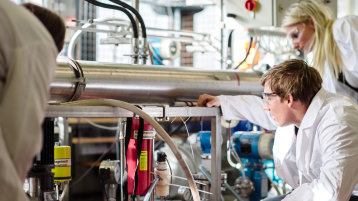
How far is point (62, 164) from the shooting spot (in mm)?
1696

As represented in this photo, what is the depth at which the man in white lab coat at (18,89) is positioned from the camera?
89cm

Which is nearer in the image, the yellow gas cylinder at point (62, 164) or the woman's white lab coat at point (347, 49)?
the yellow gas cylinder at point (62, 164)

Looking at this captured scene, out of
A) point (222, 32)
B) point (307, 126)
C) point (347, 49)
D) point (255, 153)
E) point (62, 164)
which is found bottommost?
point (255, 153)

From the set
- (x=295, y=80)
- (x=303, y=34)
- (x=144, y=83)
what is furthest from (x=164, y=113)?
(x=303, y=34)

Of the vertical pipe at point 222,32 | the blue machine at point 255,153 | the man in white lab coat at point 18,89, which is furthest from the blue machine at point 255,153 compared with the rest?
the man in white lab coat at point 18,89

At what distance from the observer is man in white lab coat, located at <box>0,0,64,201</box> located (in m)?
0.89

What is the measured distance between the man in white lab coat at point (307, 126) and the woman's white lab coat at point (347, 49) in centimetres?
50

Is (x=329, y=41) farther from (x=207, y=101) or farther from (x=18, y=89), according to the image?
(x=18, y=89)

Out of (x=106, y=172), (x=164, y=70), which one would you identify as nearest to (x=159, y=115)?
(x=106, y=172)

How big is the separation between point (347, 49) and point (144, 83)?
3.58 feet

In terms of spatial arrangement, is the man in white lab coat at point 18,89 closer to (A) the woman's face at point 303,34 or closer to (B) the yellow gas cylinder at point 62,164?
(B) the yellow gas cylinder at point 62,164

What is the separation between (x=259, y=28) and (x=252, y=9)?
13 cm

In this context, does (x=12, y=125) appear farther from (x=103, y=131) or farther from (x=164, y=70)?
(x=103, y=131)

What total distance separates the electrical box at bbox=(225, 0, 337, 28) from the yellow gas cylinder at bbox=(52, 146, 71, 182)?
161cm
